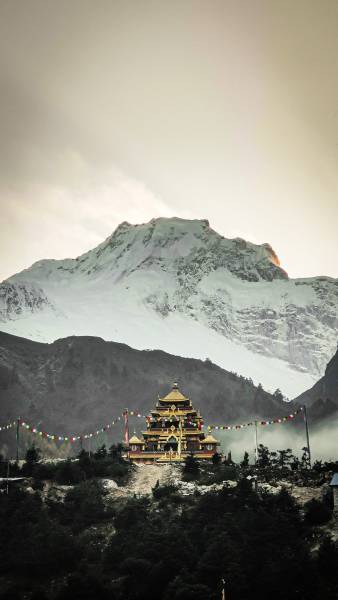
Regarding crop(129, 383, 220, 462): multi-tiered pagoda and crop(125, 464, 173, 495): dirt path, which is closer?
crop(125, 464, 173, 495): dirt path

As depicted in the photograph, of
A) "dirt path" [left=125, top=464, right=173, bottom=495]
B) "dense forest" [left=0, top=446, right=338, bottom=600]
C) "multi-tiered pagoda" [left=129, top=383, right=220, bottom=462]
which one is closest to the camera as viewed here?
"dense forest" [left=0, top=446, right=338, bottom=600]

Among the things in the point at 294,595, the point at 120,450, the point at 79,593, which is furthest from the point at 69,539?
the point at 120,450

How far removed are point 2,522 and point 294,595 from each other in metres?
38.3

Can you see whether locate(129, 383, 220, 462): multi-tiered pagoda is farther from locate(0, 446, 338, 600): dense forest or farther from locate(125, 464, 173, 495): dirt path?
locate(0, 446, 338, 600): dense forest

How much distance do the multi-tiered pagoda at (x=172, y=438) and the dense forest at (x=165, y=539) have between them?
588 inches

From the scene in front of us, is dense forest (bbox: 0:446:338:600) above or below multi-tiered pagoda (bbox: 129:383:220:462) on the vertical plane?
below

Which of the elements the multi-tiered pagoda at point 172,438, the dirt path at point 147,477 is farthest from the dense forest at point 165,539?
the multi-tiered pagoda at point 172,438

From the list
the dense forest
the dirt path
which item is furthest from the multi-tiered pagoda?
the dense forest

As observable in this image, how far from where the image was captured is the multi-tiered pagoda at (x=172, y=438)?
13825cm

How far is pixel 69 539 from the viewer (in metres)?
101

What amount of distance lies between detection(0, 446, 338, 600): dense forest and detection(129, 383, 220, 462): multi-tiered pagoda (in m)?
14.9

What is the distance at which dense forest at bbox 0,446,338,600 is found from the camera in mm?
85250

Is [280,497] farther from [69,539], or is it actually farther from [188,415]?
[188,415]

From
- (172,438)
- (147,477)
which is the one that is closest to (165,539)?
(147,477)
